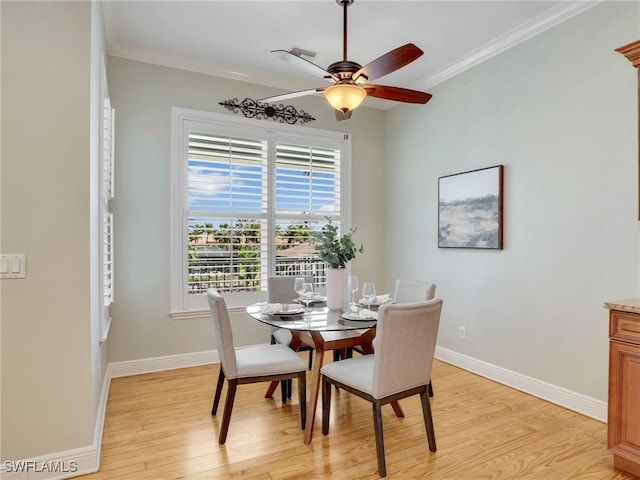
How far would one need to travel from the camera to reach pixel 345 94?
2.41 m

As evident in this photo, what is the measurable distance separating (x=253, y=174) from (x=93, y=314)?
7.72 ft

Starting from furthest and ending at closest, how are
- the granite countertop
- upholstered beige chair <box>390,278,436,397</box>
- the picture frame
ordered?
the picture frame
upholstered beige chair <box>390,278,436,397</box>
the granite countertop

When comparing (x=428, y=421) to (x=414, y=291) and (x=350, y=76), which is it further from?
(x=350, y=76)

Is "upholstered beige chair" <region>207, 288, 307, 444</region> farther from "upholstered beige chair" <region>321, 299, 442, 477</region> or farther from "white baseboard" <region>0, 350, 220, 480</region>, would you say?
"white baseboard" <region>0, 350, 220, 480</region>

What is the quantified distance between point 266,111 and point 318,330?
9.31 feet

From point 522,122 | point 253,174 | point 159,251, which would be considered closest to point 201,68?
point 253,174

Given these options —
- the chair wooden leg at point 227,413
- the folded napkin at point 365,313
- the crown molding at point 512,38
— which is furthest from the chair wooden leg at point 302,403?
the crown molding at point 512,38

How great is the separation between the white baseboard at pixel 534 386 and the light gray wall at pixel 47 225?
3.17 m

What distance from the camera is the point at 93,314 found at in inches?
86.8

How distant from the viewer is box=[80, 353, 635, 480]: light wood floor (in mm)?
2131

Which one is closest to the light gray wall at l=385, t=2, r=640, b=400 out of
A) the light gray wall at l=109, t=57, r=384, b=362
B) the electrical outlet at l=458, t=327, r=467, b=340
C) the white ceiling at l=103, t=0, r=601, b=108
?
the electrical outlet at l=458, t=327, r=467, b=340

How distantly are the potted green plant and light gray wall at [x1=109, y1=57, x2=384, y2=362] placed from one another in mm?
1645

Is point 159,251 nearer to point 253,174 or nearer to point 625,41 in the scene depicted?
point 253,174

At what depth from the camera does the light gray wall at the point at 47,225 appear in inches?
77.2
